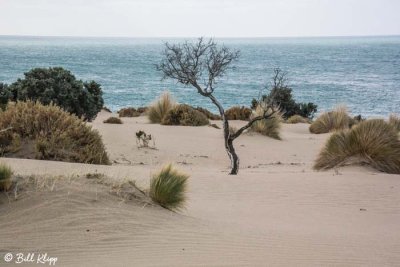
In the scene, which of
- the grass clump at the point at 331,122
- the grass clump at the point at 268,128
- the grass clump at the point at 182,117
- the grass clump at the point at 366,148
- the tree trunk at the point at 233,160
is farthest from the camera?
the grass clump at the point at 331,122

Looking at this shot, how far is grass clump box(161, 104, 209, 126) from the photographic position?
20.4 m

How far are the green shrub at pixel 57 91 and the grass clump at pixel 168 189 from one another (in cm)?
1131

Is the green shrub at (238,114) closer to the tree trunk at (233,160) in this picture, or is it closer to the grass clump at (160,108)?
the grass clump at (160,108)

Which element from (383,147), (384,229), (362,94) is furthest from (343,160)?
(362,94)

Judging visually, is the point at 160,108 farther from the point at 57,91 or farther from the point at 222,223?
the point at 222,223

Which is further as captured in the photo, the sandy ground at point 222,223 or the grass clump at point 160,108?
the grass clump at point 160,108

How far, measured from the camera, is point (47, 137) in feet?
36.9

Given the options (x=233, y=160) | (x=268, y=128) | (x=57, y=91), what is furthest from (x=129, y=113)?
(x=233, y=160)

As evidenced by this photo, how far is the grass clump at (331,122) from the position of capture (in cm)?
2142

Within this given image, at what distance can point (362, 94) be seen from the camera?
45.3 m

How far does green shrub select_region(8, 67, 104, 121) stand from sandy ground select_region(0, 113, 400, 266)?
335 inches

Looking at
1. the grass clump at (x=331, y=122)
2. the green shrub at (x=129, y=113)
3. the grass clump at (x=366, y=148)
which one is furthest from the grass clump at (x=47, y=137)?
the green shrub at (x=129, y=113)

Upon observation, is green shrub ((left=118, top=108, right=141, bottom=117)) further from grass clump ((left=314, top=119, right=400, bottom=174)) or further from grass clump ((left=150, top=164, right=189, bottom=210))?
grass clump ((left=150, top=164, right=189, bottom=210))

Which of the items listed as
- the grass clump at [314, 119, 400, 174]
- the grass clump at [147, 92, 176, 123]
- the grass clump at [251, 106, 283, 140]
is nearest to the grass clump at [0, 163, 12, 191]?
the grass clump at [314, 119, 400, 174]
